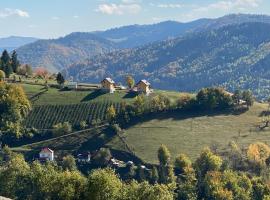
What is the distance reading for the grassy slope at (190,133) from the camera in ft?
552

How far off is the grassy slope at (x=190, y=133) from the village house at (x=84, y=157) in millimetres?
13374

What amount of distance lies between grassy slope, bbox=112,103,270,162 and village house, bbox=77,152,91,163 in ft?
43.9

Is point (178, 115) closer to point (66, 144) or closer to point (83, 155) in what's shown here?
point (66, 144)

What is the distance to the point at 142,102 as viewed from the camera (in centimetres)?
19362

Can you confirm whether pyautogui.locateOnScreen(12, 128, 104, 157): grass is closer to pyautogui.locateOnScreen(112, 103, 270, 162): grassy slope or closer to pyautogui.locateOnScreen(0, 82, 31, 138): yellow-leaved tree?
pyautogui.locateOnScreen(0, 82, 31, 138): yellow-leaved tree

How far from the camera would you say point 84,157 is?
16612 centimetres

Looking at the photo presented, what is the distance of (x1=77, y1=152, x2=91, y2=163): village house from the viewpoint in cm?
16400

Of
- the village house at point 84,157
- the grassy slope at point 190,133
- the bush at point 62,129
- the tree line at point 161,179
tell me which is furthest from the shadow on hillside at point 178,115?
the tree line at point 161,179

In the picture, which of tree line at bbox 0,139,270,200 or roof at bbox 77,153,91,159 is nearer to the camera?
tree line at bbox 0,139,270,200

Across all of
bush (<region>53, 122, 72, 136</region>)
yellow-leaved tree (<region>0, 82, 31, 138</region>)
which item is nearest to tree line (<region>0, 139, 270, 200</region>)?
yellow-leaved tree (<region>0, 82, 31, 138</region>)

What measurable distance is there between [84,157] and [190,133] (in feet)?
117

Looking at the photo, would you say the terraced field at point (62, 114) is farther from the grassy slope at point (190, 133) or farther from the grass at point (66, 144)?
the grassy slope at point (190, 133)

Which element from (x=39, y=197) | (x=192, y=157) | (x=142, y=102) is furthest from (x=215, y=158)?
(x=39, y=197)

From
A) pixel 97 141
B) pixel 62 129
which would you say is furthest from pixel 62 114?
pixel 97 141
